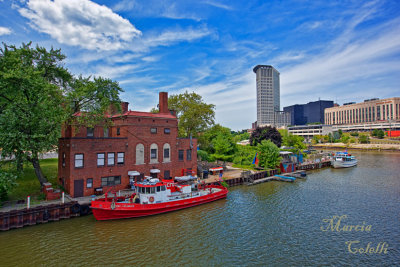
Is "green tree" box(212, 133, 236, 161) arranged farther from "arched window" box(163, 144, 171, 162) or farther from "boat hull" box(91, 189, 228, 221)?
"boat hull" box(91, 189, 228, 221)

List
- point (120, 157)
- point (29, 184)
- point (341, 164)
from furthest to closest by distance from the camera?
point (341, 164), point (120, 157), point (29, 184)

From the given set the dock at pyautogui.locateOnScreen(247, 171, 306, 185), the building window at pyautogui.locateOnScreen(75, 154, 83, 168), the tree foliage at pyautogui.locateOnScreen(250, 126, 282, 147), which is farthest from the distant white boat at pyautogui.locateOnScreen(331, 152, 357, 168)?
the building window at pyautogui.locateOnScreen(75, 154, 83, 168)

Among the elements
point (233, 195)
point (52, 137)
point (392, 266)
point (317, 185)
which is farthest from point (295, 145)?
point (52, 137)

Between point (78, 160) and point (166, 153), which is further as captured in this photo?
point (166, 153)

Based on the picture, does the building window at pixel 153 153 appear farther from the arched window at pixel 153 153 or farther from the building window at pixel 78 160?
the building window at pixel 78 160

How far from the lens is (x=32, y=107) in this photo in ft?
80.2

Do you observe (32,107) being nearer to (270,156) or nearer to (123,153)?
(123,153)

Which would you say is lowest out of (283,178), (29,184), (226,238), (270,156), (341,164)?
(226,238)

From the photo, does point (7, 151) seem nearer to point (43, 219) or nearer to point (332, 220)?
point (43, 219)

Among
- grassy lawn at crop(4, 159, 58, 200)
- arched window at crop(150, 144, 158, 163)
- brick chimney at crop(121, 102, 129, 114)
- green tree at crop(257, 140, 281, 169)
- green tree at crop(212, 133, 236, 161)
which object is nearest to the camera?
grassy lawn at crop(4, 159, 58, 200)

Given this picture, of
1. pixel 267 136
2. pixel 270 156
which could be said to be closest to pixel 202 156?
pixel 270 156

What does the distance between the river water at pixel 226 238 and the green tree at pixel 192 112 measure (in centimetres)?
2765

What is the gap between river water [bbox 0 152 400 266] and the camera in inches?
672

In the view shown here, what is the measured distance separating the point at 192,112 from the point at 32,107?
111 ft
